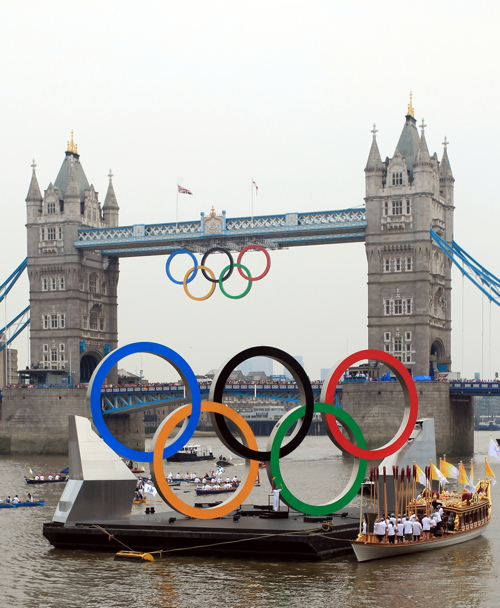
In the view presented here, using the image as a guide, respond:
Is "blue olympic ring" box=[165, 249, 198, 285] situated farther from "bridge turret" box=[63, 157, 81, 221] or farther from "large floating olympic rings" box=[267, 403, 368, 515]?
"large floating olympic rings" box=[267, 403, 368, 515]

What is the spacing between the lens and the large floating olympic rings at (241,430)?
1913 inches

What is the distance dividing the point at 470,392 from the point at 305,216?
25.6 meters

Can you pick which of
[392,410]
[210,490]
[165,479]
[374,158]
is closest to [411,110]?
[374,158]

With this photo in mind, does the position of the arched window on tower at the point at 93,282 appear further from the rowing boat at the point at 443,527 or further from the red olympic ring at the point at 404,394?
the rowing boat at the point at 443,527

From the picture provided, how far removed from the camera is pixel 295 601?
39531 mm

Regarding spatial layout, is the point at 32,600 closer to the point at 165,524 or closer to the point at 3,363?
the point at 165,524

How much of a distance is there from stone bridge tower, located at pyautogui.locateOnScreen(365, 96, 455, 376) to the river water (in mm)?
65381

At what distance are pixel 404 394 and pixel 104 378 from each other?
45.4ft

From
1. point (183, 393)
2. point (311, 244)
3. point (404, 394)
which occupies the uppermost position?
point (311, 244)

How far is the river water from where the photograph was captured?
130 feet

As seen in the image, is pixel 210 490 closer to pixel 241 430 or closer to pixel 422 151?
pixel 241 430

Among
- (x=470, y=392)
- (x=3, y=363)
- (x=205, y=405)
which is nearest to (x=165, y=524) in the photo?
(x=205, y=405)

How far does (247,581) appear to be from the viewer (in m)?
42.5

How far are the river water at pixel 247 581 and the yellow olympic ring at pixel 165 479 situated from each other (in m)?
2.65
